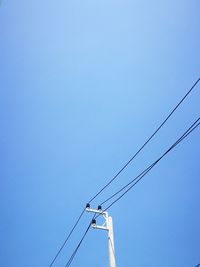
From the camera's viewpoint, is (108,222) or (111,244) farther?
(108,222)

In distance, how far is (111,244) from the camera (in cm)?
738

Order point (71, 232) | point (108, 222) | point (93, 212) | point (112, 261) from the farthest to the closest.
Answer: point (71, 232) → point (93, 212) → point (108, 222) → point (112, 261)

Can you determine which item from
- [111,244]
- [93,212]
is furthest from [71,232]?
[111,244]

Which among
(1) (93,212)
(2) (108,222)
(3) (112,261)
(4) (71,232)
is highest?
(4) (71,232)

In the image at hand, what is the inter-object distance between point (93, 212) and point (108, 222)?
871 millimetres

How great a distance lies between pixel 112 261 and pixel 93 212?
6.92 ft

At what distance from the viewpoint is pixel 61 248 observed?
530 inches

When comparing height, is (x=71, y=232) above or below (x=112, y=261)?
above

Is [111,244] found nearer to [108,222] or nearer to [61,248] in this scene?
[108,222]

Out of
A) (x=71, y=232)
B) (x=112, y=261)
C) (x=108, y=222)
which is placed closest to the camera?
(x=112, y=261)

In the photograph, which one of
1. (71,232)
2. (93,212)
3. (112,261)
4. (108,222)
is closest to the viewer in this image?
(112,261)

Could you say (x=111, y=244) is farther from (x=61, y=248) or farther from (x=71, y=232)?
(x=61, y=248)

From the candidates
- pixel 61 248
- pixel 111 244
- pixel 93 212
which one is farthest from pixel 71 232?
pixel 111 244

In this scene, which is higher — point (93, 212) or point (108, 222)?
point (93, 212)
